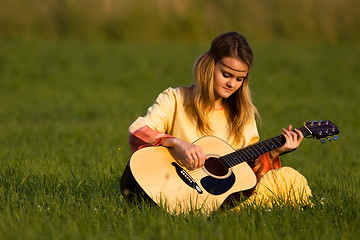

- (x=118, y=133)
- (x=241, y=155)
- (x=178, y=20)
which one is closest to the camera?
(x=241, y=155)

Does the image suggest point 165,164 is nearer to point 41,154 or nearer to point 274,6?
point 41,154

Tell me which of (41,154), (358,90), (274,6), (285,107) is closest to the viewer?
(41,154)

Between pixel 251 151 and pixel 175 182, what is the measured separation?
65 centimetres

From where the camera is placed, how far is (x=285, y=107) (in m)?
10.5

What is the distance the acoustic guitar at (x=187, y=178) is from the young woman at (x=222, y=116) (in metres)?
0.14

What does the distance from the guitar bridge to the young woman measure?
0.54 ft

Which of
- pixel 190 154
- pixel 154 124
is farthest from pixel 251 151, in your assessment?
pixel 154 124

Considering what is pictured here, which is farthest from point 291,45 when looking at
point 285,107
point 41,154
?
point 41,154

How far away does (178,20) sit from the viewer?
1930 cm

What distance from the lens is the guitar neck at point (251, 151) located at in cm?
357

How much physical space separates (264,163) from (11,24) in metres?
15.6

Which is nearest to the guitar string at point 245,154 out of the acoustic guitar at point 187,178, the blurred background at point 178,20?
the acoustic guitar at point 187,178

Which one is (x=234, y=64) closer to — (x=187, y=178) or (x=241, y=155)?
(x=241, y=155)

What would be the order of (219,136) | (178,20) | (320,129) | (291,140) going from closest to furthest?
(291,140) → (320,129) → (219,136) → (178,20)
